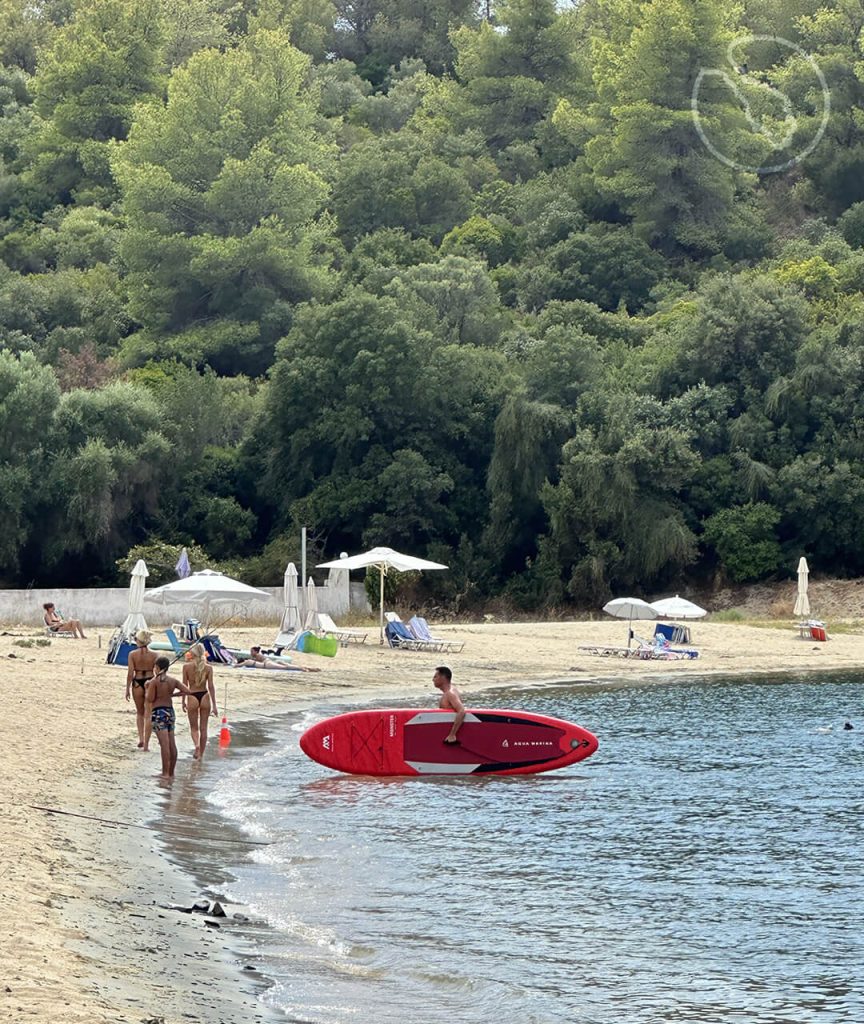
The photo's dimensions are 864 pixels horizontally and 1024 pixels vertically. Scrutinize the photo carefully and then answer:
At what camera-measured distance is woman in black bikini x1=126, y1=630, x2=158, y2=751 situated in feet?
69.2

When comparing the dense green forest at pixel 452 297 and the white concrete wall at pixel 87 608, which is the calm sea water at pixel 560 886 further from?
the dense green forest at pixel 452 297

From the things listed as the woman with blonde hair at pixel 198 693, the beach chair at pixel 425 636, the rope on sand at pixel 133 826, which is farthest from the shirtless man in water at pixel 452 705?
the beach chair at pixel 425 636

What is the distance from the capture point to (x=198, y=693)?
2080cm

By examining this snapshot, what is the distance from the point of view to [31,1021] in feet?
27.7

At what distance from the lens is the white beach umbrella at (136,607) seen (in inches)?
1248

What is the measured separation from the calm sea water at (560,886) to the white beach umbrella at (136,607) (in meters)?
6.55

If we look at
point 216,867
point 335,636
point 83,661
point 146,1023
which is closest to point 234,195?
point 335,636

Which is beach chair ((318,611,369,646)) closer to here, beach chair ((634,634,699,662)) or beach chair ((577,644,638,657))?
beach chair ((577,644,638,657))

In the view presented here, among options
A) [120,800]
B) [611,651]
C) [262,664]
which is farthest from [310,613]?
Result: [120,800]

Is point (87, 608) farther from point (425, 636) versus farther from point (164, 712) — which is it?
point (164, 712)

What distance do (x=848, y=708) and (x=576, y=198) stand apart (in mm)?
56713

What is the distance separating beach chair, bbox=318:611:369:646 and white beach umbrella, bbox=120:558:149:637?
17.4ft

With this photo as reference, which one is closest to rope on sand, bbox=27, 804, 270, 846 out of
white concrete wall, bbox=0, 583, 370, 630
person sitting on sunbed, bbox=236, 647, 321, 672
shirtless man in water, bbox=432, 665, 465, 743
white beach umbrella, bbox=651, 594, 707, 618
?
shirtless man in water, bbox=432, 665, 465, 743

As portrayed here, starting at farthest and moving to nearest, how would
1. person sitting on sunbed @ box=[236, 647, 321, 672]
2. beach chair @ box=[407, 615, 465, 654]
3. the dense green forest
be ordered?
the dense green forest, beach chair @ box=[407, 615, 465, 654], person sitting on sunbed @ box=[236, 647, 321, 672]
